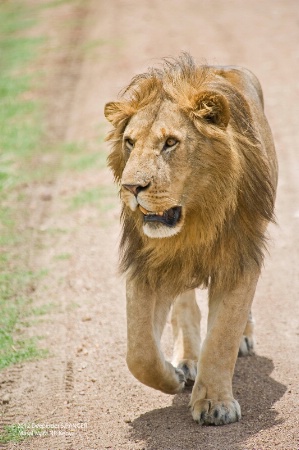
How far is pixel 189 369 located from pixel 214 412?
60 cm

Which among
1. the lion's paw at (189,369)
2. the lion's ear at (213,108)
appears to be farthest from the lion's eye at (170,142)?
the lion's paw at (189,369)

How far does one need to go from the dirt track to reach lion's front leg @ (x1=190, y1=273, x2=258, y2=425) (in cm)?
8

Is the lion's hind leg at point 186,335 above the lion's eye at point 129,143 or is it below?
below

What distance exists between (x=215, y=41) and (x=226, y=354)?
10339mm

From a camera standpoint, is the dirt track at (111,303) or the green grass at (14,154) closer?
the dirt track at (111,303)

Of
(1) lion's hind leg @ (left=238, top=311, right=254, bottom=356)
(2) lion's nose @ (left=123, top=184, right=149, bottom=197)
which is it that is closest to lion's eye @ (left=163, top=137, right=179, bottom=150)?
(2) lion's nose @ (left=123, top=184, right=149, bottom=197)

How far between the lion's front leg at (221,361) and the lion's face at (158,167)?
1.68ft

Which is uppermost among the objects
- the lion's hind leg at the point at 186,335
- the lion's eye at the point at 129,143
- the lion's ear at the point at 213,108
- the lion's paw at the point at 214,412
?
the lion's ear at the point at 213,108

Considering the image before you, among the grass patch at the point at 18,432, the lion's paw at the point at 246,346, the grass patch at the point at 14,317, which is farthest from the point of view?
the grass patch at the point at 14,317

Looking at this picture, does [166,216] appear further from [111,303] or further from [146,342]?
[111,303]

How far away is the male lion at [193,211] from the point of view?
3.77m

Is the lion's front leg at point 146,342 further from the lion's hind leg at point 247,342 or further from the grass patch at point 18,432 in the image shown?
the lion's hind leg at point 247,342

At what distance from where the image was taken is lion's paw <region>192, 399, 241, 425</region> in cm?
403

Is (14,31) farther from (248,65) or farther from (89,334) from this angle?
(89,334)
